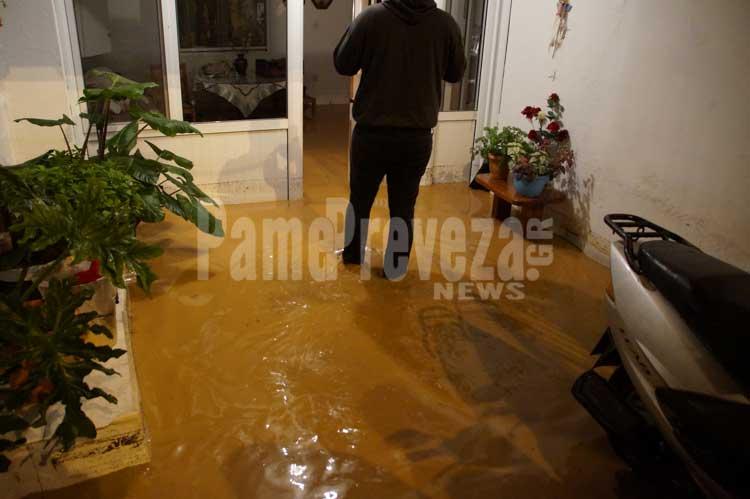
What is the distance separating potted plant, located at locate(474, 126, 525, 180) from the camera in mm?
4180

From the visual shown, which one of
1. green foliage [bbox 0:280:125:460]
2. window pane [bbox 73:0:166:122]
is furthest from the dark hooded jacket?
green foliage [bbox 0:280:125:460]

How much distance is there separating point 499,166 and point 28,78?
302 cm

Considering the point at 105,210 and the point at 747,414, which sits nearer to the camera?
the point at 747,414

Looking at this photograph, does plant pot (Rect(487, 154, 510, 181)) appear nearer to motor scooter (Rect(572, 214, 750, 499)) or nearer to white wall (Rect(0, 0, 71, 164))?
motor scooter (Rect(572, 214, 750, 499))

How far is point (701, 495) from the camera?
1751 millimetres

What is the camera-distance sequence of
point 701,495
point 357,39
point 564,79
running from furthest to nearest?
point 564,79 < point 357,39 < point 701,495

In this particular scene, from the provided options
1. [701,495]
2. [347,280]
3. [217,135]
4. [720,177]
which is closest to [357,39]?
[347,280]

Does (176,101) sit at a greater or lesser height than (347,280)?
greater

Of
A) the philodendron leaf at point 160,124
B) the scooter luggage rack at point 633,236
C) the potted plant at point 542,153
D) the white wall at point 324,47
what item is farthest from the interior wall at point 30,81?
the white wall at point 324,47

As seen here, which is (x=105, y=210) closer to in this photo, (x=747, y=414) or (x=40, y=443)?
(x=40, y=443)

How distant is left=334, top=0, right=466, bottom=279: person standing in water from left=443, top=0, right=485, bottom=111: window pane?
5.93ft

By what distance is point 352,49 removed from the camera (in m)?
2.87

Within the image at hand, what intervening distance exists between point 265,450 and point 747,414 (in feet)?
4.85

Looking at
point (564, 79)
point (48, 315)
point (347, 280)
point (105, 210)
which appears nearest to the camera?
point (48, 315)
